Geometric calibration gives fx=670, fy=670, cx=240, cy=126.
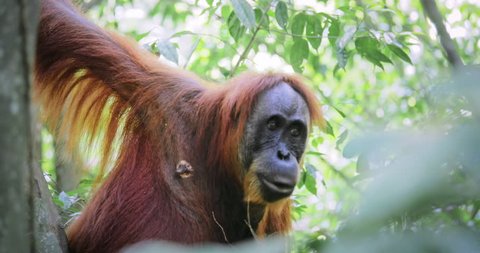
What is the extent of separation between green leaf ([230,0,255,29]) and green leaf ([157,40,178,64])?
1.78 ft

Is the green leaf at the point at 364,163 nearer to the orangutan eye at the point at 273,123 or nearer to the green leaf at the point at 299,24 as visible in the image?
the orangutan eye at the point at 273,123

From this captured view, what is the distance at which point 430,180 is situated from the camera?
3.93 feet

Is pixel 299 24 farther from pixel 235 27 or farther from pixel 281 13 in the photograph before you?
pixel 235 27

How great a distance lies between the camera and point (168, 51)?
4711mm

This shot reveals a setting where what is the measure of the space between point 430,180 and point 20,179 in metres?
0.94

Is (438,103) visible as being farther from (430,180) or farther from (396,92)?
(396,92)

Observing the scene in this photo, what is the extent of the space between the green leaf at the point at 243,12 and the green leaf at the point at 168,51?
0.54 metres

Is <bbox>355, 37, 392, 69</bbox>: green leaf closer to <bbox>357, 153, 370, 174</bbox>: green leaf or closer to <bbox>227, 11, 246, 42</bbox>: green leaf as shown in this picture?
<bbox>227, 11, 246, 42</bbox>: green leaf

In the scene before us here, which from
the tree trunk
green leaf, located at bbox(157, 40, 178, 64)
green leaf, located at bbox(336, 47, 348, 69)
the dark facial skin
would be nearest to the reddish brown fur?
the dark facial skin

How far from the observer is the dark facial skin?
164 inches

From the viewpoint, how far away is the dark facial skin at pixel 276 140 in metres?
4.16

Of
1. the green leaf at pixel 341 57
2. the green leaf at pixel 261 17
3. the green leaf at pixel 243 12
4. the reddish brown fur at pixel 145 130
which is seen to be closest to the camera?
the reddish brown fur at pixel 145 130

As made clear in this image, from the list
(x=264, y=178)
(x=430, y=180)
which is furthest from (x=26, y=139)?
(x=264, y=178)

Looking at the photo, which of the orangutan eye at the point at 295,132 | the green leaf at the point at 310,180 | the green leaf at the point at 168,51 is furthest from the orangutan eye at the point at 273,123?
the green leaf at the point at 310,180
